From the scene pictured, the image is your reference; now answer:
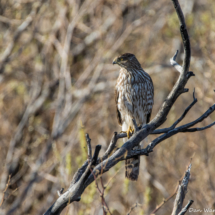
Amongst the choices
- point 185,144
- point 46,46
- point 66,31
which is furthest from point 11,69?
point 185,144

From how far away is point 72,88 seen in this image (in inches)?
243

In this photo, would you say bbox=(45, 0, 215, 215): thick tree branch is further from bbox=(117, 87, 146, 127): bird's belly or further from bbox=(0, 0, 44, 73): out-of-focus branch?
bbox=(0, 0, 44, 73): out-of-focus branch

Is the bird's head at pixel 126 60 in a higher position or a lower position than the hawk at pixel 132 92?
higher

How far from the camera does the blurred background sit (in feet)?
19.8

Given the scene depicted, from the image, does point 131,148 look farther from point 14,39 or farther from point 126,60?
point 14,39

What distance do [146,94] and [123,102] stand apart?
1.06 ft

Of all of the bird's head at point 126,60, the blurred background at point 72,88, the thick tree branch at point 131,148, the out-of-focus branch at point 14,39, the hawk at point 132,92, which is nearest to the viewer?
the thick tree branch at point 131,148

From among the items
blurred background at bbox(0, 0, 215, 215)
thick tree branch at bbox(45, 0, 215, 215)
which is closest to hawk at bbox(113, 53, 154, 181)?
blurred background at bbox(0, 0, 215, 215)

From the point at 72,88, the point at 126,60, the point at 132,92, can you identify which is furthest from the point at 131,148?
the point at 72,88

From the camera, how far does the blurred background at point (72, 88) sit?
603 centimetres

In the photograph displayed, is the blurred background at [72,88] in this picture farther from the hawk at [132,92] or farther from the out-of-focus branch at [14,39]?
the hawk at [132,92]

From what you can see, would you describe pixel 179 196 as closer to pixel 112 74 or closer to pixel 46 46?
pixel 112 74

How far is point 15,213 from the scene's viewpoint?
5.94 m

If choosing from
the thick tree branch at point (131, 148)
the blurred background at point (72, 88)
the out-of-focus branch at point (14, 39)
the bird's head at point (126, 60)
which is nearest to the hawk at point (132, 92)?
the bird's head at point (126, 60)
